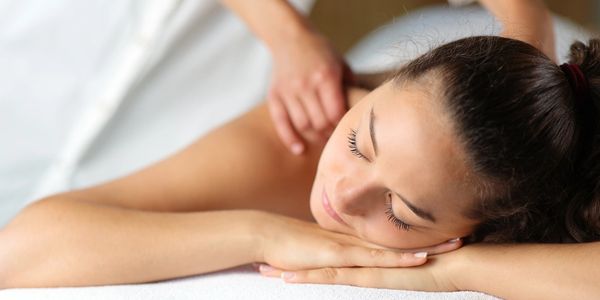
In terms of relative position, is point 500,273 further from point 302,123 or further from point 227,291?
point 302,123

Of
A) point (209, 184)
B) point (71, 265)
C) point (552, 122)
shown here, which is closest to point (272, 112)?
point (209, 184)

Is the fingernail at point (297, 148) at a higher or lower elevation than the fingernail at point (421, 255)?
higher

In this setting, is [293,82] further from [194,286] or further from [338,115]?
[194,286]

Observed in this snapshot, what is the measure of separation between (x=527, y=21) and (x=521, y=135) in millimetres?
359

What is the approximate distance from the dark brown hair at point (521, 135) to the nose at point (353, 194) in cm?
13

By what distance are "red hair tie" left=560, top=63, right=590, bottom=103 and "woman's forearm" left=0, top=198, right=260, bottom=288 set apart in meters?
0.46

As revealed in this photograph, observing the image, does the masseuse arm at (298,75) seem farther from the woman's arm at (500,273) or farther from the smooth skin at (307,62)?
the woman's arm at (500,273)

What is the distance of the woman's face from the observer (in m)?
1.12

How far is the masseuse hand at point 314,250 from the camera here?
48.0 inches

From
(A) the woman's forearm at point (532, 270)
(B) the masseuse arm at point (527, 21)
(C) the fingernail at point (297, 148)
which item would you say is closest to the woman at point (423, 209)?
(A) the woman's forearm at point (532, 270)

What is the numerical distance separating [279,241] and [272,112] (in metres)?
0.32

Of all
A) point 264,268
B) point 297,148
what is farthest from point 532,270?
point 297,148

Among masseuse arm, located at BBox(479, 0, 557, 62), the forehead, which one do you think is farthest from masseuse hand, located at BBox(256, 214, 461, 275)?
masseuse arm, located at BBox(479, 0, 557, 62)

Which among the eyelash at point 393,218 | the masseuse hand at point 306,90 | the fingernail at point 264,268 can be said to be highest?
the masseuse hand at point 306,90
